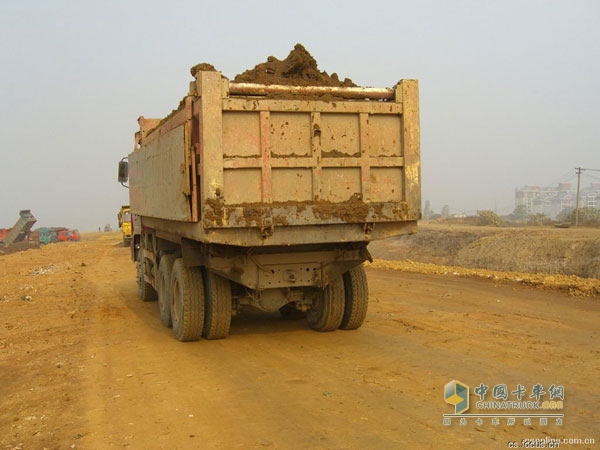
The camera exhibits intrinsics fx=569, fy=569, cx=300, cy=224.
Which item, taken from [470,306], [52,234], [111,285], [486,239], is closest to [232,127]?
[470,306]

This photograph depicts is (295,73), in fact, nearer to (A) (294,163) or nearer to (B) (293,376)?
(A) (294,163)

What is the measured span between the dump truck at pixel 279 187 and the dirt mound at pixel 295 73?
37cm

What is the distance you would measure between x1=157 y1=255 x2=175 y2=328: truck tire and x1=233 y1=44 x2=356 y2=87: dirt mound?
321 cm

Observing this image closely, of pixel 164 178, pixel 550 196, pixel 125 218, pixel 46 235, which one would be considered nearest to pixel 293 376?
pixel 164 178

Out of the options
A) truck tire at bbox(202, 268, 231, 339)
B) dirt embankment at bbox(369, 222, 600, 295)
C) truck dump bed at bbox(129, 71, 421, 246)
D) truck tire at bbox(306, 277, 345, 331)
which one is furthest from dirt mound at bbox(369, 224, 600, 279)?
truck tire at bbox(202, 268, 231, 339)

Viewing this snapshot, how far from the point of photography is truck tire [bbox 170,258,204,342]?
7535 mm

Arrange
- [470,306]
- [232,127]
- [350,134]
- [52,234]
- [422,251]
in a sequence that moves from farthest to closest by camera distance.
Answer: [52,234] → [422,251] → [470,306] → [350,134] → [232,127]

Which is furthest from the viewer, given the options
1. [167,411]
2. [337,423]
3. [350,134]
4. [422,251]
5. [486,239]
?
[422,251]

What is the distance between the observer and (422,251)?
24.2 metres

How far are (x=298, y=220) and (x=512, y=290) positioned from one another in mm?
7597

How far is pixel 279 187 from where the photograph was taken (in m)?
6.53

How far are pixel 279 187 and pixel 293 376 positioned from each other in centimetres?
210

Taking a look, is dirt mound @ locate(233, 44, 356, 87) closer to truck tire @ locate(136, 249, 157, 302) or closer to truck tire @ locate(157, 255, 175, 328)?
truck tire @ locate(157, 255, 175, 328)

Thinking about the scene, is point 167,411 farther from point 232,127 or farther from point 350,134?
point 350,134
